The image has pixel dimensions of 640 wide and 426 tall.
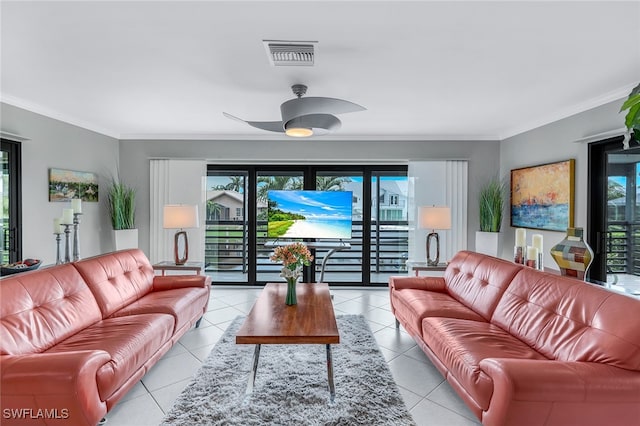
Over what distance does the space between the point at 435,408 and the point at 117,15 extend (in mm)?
3176

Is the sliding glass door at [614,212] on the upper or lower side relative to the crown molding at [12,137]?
lower

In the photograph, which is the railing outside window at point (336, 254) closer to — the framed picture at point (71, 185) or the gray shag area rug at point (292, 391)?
the framed picture at point (71, 185)

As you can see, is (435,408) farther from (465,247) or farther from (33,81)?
(33,81)

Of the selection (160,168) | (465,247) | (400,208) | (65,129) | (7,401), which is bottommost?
(7,401)

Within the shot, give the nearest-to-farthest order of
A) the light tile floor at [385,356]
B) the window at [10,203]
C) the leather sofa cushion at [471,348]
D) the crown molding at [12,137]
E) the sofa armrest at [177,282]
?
the leather sofa cushion at [471,348] < the light tile floor at [385,356] < the crown molding at [12,137] < the window at [10,203] < the sofa armrest at [177,282]

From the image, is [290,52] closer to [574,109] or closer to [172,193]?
[574,109]

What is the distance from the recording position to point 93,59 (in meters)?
2.40

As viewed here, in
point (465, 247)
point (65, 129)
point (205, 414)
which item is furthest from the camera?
point (465, 247)

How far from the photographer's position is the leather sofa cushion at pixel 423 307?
2.68 m

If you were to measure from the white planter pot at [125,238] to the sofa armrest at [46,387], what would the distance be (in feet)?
10.8

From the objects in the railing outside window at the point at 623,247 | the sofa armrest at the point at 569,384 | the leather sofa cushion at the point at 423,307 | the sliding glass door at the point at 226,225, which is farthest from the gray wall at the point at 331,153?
the sofa armrest at the point at 569,384

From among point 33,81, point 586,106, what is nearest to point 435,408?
point 586,106

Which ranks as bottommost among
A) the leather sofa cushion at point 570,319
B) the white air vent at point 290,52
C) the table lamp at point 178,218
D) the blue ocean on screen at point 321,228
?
the leather sofa cushion at point 570,319

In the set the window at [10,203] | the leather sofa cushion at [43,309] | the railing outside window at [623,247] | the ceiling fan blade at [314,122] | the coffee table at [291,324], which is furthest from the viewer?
the window at [10,203]
